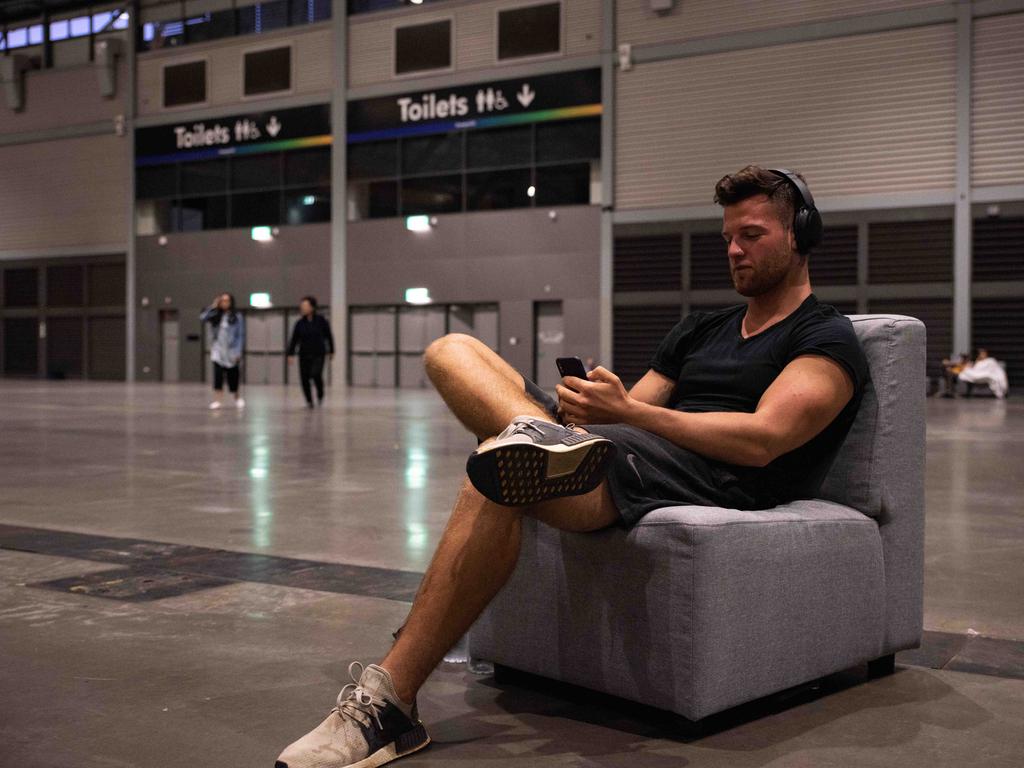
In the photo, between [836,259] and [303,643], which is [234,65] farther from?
[303,643]

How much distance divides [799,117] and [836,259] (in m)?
3.31

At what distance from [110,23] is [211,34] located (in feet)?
13.6

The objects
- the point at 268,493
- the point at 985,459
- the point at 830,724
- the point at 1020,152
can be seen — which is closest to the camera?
the point at 830,724

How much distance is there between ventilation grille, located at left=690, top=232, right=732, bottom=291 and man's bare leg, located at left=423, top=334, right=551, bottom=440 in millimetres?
23576

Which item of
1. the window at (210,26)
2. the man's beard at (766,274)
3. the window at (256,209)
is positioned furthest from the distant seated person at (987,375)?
the window at (210,26)

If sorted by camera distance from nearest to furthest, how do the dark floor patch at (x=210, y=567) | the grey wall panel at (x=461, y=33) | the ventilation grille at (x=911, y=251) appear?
the dark floor patch at (x=210, y=567) < the ventilation grille at (x=911, y=251) < the grey wall panel at (x=461, y=33)

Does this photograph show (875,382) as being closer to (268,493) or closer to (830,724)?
(830,724)

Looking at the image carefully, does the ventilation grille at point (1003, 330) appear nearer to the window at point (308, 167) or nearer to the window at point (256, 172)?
the window at point (308, 167)

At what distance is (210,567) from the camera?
4789mm

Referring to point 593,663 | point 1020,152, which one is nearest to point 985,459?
point 593,663

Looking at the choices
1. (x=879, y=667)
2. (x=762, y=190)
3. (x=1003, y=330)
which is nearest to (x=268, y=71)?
(x=1003, y=330)

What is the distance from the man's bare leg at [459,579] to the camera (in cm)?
269

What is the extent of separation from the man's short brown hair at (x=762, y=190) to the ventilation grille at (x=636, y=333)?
918 inches

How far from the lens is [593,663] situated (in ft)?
9.54
